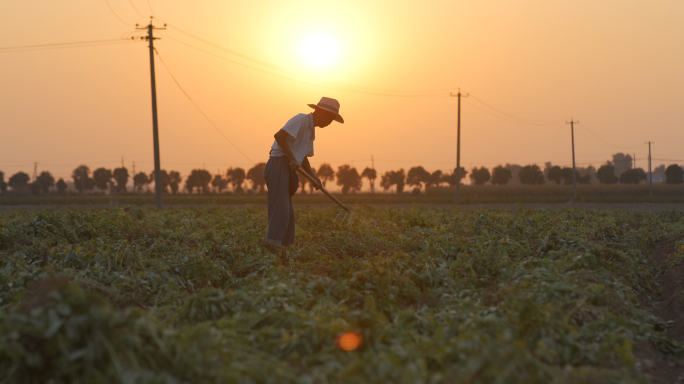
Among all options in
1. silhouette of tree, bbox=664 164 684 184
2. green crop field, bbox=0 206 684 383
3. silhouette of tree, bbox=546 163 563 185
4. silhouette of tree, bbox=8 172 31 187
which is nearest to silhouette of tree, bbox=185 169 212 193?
silhouette of tree, bbox=8 172 31 187

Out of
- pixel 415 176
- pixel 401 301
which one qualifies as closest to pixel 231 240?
pixel 401 301

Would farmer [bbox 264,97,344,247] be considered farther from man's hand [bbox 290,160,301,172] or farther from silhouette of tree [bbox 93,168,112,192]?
silhouette of tree [bbox 93,168,112,192]

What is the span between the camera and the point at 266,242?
20.7 feet

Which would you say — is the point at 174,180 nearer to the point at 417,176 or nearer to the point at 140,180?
the point at 140,180

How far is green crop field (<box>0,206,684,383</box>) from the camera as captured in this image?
2180 millimetres

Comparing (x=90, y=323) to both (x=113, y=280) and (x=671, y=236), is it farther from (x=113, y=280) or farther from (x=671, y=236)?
(x=671, y=236)

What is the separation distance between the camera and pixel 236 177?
118m

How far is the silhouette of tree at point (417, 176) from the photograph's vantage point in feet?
358

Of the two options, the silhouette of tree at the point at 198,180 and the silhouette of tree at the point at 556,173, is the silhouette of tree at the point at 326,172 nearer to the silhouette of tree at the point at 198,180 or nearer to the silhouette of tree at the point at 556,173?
the silhouette of tree at the point at 198,180

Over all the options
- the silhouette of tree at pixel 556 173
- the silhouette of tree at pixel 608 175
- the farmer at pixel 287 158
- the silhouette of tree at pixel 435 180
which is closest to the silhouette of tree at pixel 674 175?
the silhouette of tree at pixel 608 175

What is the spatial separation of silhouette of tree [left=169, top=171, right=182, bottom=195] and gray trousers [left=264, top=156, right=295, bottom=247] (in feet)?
363

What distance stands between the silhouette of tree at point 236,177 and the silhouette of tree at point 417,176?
136ft

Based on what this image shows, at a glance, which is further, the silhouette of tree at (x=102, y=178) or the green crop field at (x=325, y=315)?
the silhouette of tree at (x=102, y=178)

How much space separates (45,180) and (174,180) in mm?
27229
